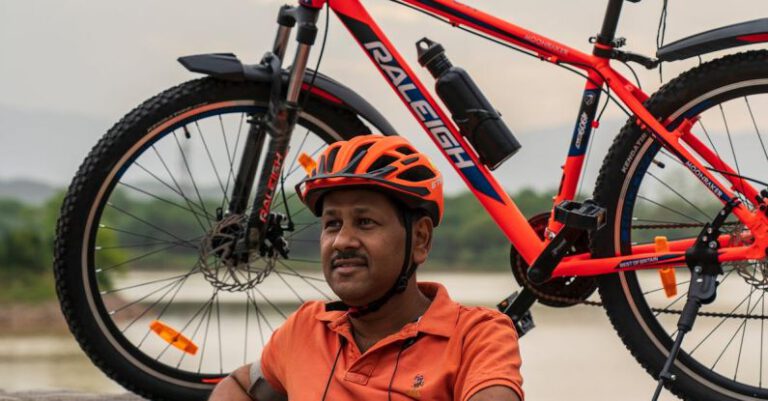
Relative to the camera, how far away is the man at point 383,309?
2.55m

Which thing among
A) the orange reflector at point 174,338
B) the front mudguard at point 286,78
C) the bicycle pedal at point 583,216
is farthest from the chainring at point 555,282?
the orange reflector at point 174,338

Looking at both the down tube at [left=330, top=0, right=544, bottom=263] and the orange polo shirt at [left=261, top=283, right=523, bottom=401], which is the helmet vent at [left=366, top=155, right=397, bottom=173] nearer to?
the orange polo shirt at [left=261, top=283, right=523, bottom=401]

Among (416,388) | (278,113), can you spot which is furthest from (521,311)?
(416,388)

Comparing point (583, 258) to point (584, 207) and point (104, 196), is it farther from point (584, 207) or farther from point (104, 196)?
point (104, 196)

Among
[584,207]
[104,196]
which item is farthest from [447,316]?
[104,196]

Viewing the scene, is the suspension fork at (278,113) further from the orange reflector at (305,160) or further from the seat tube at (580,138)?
the seat tube at (580,138)

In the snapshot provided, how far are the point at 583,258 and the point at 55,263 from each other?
1912mm

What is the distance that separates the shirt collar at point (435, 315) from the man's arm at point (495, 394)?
7.7 inches

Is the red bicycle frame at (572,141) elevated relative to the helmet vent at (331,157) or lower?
elevated

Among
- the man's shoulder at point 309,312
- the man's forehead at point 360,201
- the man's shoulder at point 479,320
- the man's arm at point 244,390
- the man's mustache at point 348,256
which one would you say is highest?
the man's forehead at point 360,201

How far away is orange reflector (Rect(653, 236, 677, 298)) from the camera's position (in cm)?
427

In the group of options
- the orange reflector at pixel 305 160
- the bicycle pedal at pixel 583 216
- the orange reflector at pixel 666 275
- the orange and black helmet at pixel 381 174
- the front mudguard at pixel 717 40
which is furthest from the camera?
the orange reflector at pixel 305 160

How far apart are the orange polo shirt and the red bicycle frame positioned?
1.50 metres

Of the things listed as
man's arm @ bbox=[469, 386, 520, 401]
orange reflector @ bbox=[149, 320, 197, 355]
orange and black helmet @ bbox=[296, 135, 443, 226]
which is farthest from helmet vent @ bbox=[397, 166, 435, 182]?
orange reflector @ bbox=[149, 320, 197, 355]
